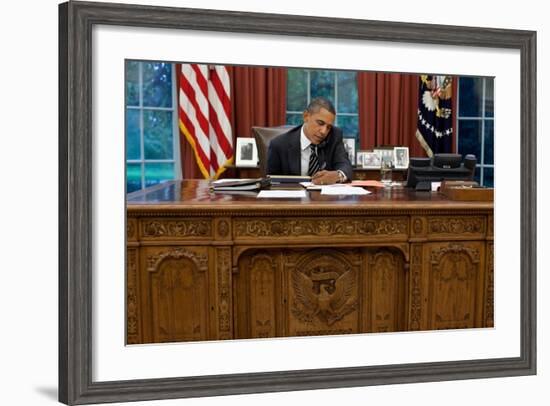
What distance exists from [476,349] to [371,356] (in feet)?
1.53

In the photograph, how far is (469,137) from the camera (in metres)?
3.66

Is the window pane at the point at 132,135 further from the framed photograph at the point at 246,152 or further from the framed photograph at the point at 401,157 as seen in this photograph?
the framed photograph at the point at 401,157

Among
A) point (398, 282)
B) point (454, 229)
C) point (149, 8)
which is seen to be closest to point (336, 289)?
point (398, 282)

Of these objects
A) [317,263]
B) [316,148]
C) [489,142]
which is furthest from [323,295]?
[489,142]

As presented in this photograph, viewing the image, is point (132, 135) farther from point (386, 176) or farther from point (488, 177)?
point (488, 177)

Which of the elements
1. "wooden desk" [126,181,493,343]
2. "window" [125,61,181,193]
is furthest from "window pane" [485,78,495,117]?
"window" [125,61,181,193]

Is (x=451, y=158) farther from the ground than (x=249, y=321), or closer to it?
farther from the ground

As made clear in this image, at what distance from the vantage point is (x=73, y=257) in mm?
2939

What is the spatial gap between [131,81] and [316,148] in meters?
1.21

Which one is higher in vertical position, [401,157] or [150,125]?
[150,125]

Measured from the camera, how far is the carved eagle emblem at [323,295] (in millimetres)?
3441

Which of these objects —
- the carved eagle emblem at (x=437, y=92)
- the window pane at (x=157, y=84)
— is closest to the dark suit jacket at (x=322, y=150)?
the carved eagle emblem at (x=437, y=92)

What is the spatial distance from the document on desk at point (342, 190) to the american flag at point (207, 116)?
1.81 feet

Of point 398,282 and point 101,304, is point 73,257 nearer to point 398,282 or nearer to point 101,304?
point 101,304
